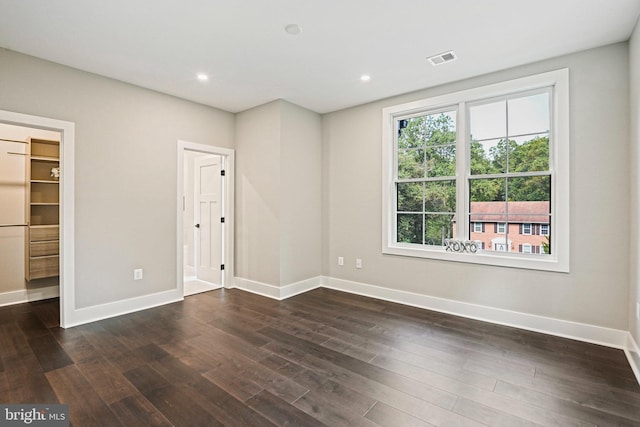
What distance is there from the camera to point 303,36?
8.84 feet

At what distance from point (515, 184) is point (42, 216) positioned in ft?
19.4

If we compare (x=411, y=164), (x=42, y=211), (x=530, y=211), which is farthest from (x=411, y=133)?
(x=42, y=211)

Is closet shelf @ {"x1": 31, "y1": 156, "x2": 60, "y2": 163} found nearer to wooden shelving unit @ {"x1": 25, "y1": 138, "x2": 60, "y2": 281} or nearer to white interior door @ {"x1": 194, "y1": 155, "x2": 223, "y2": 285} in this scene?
wooden shelving unit @ {"x1": 25, "y1": 138, "x2": 60, "y2": 281}

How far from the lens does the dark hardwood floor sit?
6.21 ft

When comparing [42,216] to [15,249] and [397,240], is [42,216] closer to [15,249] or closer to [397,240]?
[15,249]

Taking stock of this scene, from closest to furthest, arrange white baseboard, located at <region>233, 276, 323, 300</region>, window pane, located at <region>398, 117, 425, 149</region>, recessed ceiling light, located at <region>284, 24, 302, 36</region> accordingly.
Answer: recessed ceiling light, located at <region>284, 24, 302, 36</region>
window pane, located at <region>398, 117, 425, 149</region>
white baseboard, located at <region>233, 276, 323, 300</region>

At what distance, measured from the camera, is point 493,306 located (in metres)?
3.38

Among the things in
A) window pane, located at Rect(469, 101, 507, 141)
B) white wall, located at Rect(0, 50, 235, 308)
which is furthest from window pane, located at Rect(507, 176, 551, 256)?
white wall, located at Rect(0, 50, 235, 308)

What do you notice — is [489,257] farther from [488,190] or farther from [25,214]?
[25,214]

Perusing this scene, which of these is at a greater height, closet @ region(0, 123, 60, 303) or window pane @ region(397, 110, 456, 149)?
window pane @ region(397, 110, 456, 149)

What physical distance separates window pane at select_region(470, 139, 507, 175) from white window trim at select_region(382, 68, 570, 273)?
135 millimetres

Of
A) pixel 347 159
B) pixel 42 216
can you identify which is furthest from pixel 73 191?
pixel 347 159

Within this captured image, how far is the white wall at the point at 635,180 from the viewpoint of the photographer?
2420mm

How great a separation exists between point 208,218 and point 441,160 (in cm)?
366
